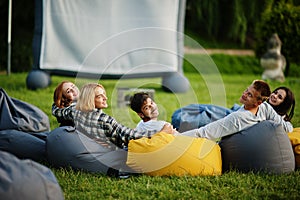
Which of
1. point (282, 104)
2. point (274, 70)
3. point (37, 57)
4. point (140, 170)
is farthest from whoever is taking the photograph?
point (274, 70)

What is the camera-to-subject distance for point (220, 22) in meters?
A: 15.0

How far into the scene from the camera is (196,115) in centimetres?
532

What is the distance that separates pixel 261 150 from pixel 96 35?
5.32 m

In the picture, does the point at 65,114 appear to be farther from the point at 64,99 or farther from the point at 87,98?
the point at 87,98

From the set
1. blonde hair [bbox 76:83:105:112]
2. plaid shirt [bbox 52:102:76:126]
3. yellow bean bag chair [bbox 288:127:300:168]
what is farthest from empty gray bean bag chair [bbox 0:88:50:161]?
yellow bean bag chair [bbox 288:127:300:168]

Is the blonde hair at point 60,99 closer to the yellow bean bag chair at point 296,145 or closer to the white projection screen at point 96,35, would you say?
the yellow bean bag chair at point 296,145

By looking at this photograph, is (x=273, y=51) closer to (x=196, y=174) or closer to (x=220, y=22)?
(x=220, y=22)

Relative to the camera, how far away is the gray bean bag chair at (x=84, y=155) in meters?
3.72

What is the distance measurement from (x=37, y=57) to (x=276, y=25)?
18.5 ft

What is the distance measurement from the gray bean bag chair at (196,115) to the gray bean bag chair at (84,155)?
53.3 inches

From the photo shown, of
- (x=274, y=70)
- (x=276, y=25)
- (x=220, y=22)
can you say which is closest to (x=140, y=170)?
(x=274, y=70)

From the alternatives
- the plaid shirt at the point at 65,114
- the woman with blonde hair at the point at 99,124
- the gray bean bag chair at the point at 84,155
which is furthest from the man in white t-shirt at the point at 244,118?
the plaid shirt at the point at 65,114

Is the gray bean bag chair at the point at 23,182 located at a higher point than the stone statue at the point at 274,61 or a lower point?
lower

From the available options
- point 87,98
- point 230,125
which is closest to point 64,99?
point 87,98
